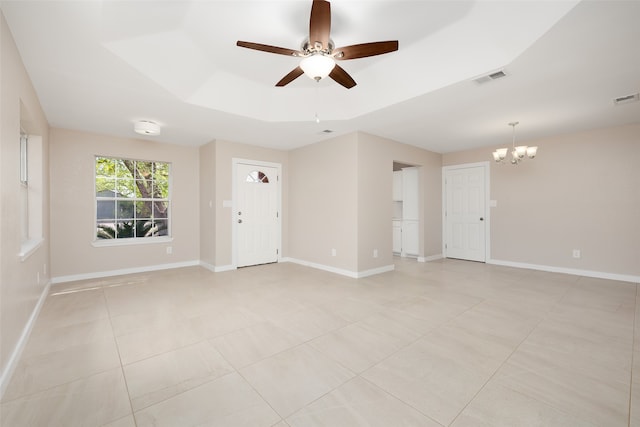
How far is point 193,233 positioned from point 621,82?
6483 millimetres

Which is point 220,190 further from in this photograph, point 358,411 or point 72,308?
point 358,411

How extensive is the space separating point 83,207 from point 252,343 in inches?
161

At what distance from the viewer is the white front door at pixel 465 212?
18.8 feet

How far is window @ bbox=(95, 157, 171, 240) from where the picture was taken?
472 cm

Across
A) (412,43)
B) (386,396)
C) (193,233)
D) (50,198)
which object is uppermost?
(412,43)

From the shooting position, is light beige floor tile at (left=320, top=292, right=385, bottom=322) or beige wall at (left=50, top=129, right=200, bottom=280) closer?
light beige floor tile at (left=320, top=292, right=385, bottom=322)

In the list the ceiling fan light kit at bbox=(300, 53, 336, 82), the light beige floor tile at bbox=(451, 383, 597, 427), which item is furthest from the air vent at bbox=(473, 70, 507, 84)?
the light beige floor tile at bbox=(451, 383, 597, 427)

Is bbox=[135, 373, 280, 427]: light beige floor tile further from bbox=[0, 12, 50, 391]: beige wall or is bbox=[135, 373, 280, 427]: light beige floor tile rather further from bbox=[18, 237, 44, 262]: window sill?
bbox=[18, 237, 44, 262]: window sill

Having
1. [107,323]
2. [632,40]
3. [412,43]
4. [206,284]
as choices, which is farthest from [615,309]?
[107,323]

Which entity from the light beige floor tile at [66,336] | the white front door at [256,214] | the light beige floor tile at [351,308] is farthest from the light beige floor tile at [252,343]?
the white front door at [256,214]

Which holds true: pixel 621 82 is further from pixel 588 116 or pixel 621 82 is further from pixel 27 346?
pixel 27 346

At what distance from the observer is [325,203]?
5043 millimetres

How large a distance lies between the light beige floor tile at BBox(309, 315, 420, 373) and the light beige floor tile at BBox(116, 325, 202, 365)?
3.67 ft

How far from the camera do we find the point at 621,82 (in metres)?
2.79
